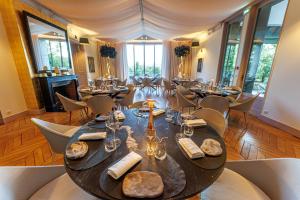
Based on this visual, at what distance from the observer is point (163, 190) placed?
2.24 ft

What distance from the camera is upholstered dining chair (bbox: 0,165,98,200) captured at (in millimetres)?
854

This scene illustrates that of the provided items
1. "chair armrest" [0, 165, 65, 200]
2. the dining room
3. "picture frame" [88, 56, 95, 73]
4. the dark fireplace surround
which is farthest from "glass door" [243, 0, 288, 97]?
"picture frame" [88, 56, 95, 73]

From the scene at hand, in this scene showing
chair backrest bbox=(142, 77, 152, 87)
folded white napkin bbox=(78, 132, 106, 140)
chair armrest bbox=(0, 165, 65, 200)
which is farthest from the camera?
chair backrest bbox=(142, 77, 152, 87)

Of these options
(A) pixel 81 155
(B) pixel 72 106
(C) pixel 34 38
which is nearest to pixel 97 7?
(C) pixel 34 38

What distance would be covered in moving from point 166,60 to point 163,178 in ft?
27.4

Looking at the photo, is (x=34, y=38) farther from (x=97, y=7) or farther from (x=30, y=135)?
(x=30, y=135)

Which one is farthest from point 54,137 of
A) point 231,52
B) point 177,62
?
point 177,62

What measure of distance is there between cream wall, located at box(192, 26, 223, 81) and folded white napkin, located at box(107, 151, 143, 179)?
18.0ft

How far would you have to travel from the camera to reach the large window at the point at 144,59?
8877mm

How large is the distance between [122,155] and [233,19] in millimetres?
5447

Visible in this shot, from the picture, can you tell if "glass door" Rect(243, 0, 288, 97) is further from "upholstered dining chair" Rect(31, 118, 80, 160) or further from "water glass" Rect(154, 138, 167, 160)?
"upholstered dining chair" Rect(31, 118, 80, 160)

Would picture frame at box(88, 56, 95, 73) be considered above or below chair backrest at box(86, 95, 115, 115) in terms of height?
above

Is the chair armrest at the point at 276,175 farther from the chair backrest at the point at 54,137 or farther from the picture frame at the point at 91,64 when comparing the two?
the picture frame at the point at 91,64

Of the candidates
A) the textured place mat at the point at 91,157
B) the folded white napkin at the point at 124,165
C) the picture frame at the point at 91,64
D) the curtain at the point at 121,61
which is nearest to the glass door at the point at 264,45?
the folded white napkin at the point at 124,165
